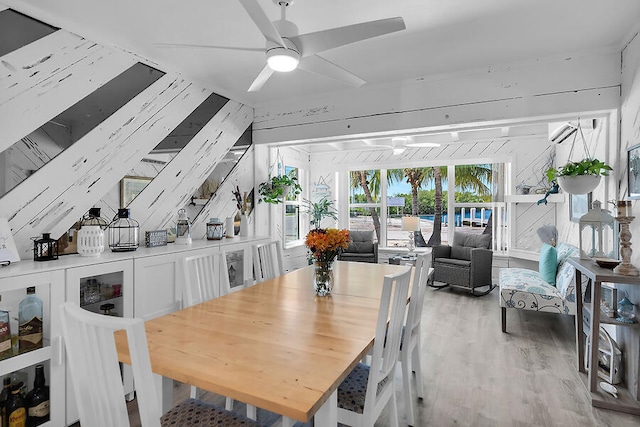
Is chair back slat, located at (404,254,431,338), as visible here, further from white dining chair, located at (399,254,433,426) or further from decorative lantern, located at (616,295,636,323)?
decorative lantern, located at (616,295,636,323)

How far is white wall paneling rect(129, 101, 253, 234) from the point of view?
120 inches

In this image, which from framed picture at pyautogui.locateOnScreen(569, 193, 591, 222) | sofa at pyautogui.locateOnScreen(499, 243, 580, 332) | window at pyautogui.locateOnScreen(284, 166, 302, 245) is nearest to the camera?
sofa at pyautogui.locateOnScreen(499, 243, 580, 332)

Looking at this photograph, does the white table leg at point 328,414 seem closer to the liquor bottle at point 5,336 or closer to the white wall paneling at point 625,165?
the liquor bottle at point 5,336

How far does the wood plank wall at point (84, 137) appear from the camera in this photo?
7.10ft

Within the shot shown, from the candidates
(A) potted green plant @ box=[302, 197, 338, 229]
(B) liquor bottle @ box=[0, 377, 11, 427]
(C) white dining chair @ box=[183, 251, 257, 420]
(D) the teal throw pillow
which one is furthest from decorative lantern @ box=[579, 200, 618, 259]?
(A) potted green plant @ box=[302, 197, 338, 229]

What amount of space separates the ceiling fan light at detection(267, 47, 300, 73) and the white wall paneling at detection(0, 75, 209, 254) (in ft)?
5.26

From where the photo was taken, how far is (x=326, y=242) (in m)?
2.05

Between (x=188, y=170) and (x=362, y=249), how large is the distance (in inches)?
138

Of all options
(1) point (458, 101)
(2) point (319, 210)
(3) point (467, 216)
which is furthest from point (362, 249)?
(1) point (458, 101)

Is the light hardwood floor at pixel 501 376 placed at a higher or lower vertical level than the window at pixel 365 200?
lower

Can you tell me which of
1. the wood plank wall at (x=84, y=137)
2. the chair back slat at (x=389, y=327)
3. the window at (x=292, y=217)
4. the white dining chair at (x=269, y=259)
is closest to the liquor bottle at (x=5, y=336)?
the wood plank wall at (x=84, y=137)

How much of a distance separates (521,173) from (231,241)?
4713 mm

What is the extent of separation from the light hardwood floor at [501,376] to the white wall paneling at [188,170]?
4.92 ft

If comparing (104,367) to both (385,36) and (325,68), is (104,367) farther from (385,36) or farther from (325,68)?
(385,36)
